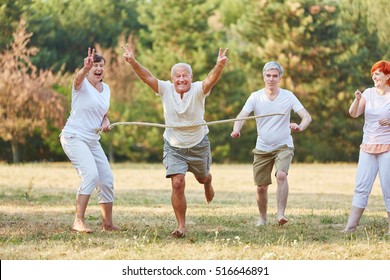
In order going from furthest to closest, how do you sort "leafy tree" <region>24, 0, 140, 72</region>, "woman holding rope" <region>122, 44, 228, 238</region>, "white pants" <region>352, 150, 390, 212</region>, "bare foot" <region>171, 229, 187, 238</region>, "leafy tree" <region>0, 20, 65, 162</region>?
"leafy tree" <region>24, 0, 140, 72</region> < "leafy tree" <region>0, 20, 65, 162</region> < "white pants" <region>352, 150, 390, 212</region> < "woman holding rope" <region>122, 44, 228, 238</region> < "bare foot" <region>171, 229, 187, 238</region>

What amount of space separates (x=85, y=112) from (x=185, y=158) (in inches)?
47.3

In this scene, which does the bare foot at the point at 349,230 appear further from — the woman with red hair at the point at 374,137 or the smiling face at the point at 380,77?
the smiling face at the point at 380,77

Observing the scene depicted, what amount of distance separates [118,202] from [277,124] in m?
4.90

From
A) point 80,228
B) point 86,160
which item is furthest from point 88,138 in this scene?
point 80,228

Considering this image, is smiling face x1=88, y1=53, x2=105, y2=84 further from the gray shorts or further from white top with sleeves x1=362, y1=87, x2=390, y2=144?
white top with sleeves x1=362, y1=87, x2=390, y2=144

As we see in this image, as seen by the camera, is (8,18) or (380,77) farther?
(8,18)

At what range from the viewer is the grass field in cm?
720

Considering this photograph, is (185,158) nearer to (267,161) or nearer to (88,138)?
(88,138)

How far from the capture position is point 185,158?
28.7ft

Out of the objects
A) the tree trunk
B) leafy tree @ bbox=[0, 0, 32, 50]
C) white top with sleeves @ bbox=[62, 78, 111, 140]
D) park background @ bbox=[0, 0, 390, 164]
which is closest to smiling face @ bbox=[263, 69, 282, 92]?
white top with sleeves @ bbox=[62, 78, 111, 140]

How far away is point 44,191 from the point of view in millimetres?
16281

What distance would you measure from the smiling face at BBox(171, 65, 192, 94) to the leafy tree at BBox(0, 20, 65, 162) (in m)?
24.5

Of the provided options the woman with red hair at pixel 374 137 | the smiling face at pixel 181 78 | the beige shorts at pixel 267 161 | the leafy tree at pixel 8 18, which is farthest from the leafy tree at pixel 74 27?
the woman with red hair at pixel 374 137

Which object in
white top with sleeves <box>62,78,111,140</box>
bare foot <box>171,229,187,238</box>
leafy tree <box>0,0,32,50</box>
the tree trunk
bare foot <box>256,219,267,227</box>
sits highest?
leafy tree <box>0,0,32,50</box>
